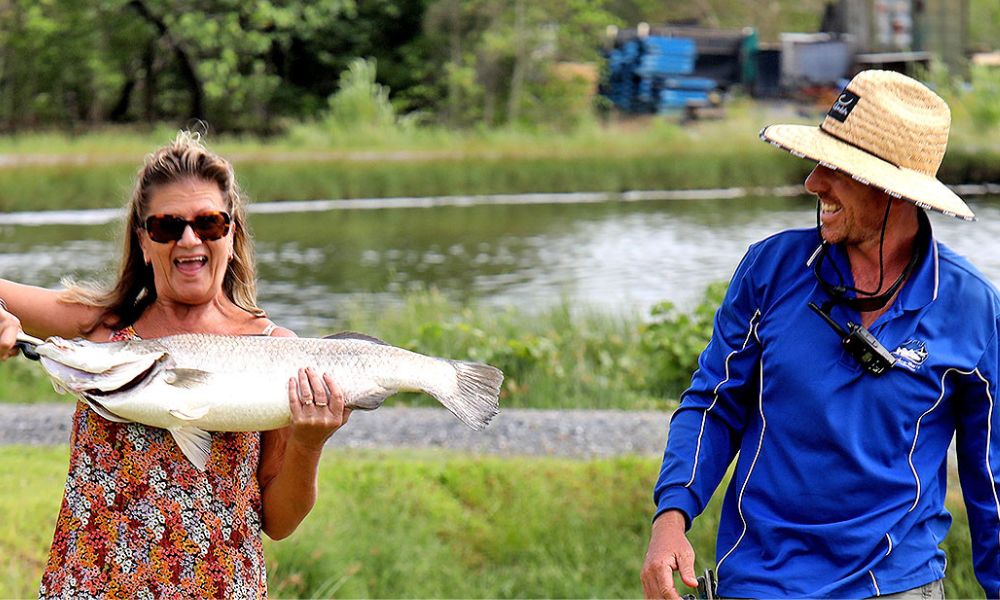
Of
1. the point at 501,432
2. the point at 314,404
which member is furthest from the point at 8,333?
the point at 501,432

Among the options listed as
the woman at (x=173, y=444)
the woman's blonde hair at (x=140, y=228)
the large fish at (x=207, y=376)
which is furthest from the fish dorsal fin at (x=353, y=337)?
the woman's blonde hair at (x=140, y=228)

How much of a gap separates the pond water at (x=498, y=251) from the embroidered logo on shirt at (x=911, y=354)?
8960mm

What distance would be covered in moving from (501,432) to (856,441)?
5.29 meters

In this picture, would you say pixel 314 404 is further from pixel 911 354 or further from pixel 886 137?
pixel 886 137

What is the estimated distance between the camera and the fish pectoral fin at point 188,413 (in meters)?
2.54

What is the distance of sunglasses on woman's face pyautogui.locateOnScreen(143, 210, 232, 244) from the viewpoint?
270 centimetres

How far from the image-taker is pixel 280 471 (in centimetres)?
272

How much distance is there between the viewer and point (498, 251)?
1709cm

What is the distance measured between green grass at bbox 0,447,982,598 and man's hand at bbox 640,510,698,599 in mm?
2791

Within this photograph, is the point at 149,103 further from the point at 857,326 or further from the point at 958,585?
the point at 857,326

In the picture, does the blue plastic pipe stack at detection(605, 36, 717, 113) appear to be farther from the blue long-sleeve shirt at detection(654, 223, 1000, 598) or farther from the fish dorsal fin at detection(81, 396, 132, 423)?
the fish dorsal fin at detection(81, 396, 132, 423)

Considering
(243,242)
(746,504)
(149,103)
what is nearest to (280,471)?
(243,242)

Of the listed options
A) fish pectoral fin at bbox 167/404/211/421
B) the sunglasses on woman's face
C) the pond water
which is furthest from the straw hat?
the pond water

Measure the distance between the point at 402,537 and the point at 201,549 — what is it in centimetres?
330
